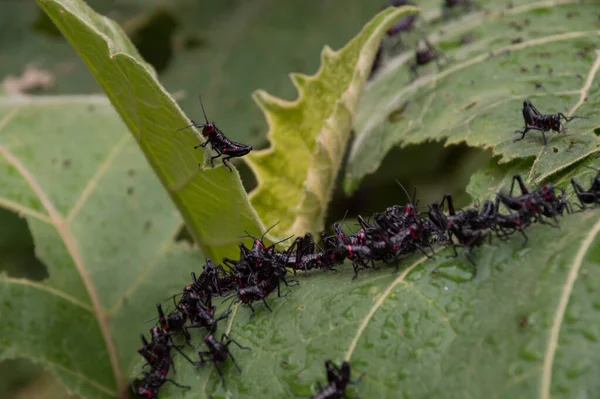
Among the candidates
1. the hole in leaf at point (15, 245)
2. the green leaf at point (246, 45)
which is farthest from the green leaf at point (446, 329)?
the green leaf at point (246, 45)

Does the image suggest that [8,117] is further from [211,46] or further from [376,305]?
[376,305]

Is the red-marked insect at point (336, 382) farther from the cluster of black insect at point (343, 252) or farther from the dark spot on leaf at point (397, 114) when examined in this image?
the dark spot on leaf at point (397, 114)

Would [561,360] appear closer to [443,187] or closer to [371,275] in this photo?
[371,275]

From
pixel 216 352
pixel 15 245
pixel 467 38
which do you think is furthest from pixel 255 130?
pixel 216 352

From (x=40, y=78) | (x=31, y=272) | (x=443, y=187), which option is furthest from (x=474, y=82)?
(x=40, y=78)

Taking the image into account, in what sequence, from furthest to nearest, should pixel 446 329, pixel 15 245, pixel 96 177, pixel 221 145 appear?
1. pixel 15 245
2. pixel 96 177
3. pixel 221 145
4. pixel 446 329

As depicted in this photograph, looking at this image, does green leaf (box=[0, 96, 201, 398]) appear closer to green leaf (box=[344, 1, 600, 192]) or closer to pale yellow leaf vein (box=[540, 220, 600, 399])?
green leaf (box=[344, 1, 600, 192])
